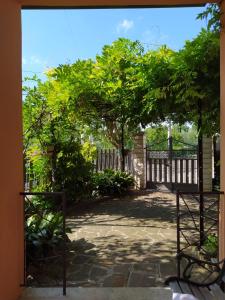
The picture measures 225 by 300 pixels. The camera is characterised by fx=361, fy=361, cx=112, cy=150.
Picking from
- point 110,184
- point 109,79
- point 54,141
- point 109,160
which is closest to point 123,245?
point 54,141

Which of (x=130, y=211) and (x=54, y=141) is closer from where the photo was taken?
(x=130, y=211)

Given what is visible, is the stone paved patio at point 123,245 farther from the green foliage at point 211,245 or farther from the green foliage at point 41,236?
the green foliage at point 211,245

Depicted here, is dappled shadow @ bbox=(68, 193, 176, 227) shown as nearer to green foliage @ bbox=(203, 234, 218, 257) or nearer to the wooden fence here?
the wooden fence

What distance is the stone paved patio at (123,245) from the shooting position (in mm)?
4418

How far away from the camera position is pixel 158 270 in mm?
4605

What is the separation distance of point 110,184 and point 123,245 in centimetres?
487

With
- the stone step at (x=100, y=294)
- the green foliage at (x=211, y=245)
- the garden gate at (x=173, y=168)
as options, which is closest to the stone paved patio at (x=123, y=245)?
the green foliage at (x=211, y=245)

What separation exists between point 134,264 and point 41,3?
342cm

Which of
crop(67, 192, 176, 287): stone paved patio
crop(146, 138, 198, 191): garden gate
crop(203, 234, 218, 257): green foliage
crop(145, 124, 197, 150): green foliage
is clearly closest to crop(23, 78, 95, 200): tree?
crop(67, 192, 176, 287): stone paved patio

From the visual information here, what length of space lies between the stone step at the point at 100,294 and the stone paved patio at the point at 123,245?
66cm

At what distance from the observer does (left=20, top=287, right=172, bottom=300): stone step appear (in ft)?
10.9

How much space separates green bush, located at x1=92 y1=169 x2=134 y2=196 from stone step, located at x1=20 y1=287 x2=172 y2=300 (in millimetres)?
6867

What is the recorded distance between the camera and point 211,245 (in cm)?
479

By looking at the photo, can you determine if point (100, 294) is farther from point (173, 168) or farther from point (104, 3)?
point (173, 168)
